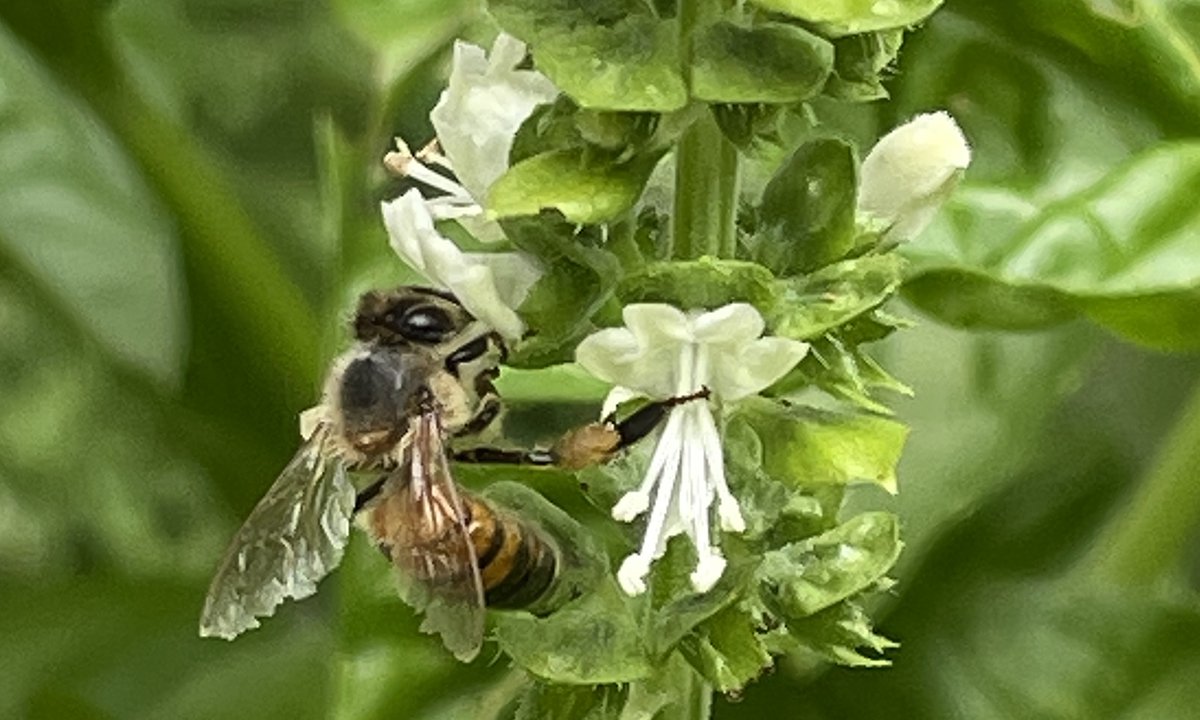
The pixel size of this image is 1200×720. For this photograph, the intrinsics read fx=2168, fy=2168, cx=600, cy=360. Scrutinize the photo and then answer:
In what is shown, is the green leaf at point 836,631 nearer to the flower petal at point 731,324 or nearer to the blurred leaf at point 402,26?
the flower petal at point 731,324

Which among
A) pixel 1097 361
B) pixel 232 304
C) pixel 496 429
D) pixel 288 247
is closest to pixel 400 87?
pixel 496 429

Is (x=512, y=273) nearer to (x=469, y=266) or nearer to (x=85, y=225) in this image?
(x=469, y=266)

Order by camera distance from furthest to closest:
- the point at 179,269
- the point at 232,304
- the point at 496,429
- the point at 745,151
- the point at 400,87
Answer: the point at 179,269
the point at 232,304
the point at 400,87
the point at 496,429
the point at 745,151

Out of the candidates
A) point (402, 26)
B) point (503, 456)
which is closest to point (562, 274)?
point (503, 456)

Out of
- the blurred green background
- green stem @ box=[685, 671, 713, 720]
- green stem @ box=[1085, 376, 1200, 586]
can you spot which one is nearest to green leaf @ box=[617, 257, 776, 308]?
green stem @ box=[685, 671, 713, 720]

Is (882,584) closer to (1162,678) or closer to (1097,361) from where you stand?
(1162,678)

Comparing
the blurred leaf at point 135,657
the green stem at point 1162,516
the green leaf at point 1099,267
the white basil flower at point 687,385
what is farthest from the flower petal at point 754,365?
the blurred leaf at point 135,657
